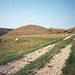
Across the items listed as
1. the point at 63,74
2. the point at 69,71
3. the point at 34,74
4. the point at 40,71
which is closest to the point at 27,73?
the point at 34,74

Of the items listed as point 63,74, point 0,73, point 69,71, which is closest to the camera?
point 63,74

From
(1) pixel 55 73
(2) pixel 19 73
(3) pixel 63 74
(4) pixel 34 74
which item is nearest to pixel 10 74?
(2) pixel 19 73

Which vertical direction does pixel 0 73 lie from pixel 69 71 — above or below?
below

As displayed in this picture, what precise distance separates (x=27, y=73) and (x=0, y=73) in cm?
287

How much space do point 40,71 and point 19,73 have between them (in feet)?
6.71

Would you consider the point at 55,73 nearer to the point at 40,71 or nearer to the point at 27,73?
the point at 40,71

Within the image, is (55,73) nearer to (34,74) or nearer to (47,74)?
(47,74)

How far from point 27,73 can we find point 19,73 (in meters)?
0.78

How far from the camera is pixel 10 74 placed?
7.05 m

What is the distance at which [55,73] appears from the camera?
672 centimetres

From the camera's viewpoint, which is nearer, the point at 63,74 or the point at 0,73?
the point at 63,74

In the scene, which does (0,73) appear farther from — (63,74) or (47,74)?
(63,74)

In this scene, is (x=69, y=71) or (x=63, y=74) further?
(x=69, y=71)

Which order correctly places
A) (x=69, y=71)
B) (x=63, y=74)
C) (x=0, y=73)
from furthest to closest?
(x=0, y=73) < (x=69, y=71) < (x=63, y=74)
